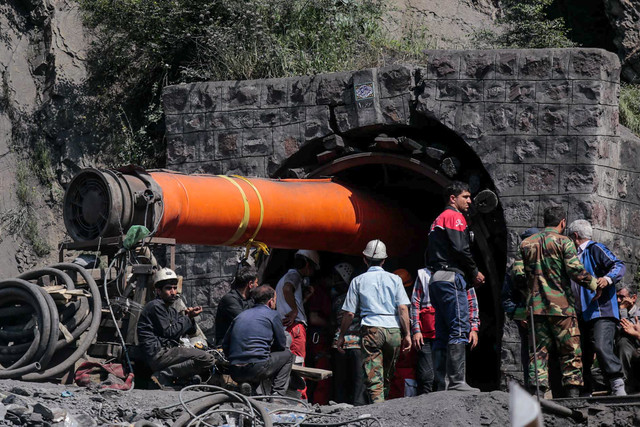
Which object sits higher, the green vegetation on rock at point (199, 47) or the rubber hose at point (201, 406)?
the green vegetation on rock at point (199, 47)

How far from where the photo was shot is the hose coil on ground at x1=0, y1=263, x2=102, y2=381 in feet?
23.6

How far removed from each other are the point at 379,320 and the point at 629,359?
6.16 ft

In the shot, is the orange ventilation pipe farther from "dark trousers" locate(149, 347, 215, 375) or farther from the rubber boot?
the rubber boot

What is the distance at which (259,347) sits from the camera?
7578mm

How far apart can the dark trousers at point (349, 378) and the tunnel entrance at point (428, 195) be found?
2.58ft

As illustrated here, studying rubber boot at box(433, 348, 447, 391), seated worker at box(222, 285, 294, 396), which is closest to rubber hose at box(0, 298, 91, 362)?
seated worker at box(222, 285, 294, 396)

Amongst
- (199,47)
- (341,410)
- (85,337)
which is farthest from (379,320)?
(199,47)

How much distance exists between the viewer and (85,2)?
12.4m

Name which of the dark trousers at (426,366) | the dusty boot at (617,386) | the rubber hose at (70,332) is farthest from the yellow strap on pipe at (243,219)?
the dusty boot at (617,386)

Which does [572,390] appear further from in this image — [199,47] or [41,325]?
[199,47]

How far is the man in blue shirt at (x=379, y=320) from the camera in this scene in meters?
7.76

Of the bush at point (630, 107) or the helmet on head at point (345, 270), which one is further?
the bush at point (630, 107)

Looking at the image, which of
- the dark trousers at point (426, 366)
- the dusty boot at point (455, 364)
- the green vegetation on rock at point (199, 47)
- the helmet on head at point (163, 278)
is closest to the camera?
the dusty boot at point (455, 364)

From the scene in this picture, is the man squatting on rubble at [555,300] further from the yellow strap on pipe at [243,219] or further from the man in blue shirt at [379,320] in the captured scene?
the yellow strap on pipe at [243,219]
